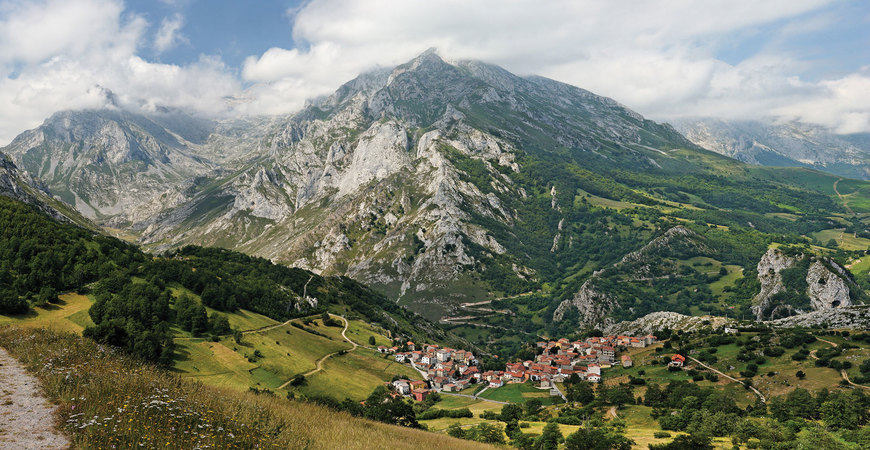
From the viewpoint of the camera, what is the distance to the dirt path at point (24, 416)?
507 inches

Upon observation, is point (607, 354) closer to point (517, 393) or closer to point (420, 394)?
point (517, 393)

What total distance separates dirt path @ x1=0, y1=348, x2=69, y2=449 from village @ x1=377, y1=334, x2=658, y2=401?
76.4 meters

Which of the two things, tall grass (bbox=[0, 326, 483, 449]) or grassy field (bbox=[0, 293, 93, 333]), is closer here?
tall grass (bbox=[0, 326, 483, 449])

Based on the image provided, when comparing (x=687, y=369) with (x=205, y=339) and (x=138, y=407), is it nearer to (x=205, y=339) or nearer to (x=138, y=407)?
(x=205, y=339)

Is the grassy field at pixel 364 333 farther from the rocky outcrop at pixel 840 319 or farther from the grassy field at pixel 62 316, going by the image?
the rocky outcrop at pixel 840 319

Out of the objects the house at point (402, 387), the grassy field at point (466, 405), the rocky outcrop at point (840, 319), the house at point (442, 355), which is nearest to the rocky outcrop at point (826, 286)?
the rocky outcrop at point (840, 319)

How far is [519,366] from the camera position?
112m

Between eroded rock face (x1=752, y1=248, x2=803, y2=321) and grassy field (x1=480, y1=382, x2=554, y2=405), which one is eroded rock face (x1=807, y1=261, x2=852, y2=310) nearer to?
eroded rock face (x1=752, y1=248, x2=803, y2=321)

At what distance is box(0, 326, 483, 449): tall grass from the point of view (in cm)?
1369

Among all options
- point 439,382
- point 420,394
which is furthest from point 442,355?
point 420,394

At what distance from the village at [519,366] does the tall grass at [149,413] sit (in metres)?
71.5

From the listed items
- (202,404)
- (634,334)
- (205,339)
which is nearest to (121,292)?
(205,339)

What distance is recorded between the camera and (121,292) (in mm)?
Result: 61500

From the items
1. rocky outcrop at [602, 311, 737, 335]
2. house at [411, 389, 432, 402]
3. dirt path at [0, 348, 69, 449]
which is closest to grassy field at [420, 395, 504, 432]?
house at [411, 389, 432, 402]
